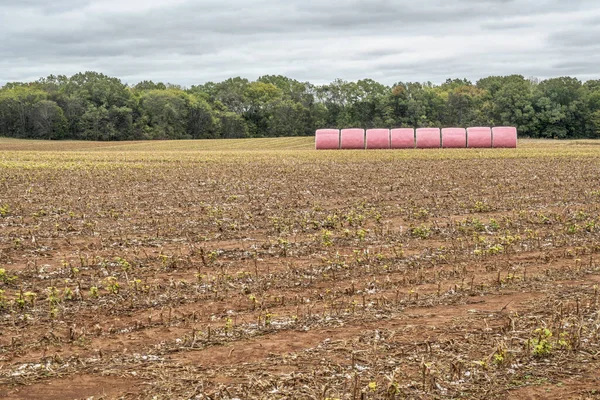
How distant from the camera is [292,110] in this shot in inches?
4311

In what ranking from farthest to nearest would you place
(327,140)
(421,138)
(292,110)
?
(292,110) < (327,140) < (421,138)

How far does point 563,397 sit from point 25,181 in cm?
2485

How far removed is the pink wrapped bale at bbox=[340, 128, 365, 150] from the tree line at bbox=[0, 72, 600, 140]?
4396cm

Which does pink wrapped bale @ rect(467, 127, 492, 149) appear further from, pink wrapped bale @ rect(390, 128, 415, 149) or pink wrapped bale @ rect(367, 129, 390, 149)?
pink wrapped bale @ rect(367, 129, 390, 149)

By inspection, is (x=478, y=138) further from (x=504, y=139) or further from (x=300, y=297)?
(x=300, y=297)

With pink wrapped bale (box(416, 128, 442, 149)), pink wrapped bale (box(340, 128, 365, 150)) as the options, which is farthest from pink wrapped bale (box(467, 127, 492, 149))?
pink wrapped bale (box(340, 128, 365, 150))

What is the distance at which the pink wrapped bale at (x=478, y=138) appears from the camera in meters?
52.5

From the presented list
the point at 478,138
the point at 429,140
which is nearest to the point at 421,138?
the point at 429,140

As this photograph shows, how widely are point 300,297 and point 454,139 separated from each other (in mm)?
44138

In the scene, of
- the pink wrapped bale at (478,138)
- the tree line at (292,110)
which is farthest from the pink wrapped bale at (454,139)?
the tree line at (292,110)

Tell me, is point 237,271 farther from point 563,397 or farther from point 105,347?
point 563,397

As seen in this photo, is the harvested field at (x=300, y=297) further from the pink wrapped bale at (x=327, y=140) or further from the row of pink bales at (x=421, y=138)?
the pink wrapped bale at (x=327, y=140)

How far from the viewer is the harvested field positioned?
7.26m

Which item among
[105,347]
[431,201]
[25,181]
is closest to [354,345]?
[105,347]
